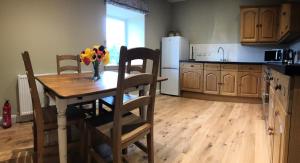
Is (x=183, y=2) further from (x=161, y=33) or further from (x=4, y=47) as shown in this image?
(x=4, y=47)

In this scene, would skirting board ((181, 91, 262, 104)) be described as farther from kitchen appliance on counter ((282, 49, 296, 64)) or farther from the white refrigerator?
kitchen appliance on counter ((282, 49, 296, 64))

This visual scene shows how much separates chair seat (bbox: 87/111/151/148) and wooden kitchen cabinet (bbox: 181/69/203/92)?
3253 millimetres

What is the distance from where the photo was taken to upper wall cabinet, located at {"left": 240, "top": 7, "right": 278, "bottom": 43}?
421 centimetres

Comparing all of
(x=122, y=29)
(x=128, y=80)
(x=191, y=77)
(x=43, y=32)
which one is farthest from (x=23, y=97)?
(x=191, y=77)

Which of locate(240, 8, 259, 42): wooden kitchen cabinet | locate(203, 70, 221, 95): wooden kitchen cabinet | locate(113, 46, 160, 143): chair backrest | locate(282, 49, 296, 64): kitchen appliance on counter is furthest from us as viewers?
locate(203, 70, 221, 95): wooden kitchen cabinet

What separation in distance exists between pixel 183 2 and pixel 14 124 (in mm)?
4539

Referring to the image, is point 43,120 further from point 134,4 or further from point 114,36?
point 134,4

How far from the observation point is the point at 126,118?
173cm

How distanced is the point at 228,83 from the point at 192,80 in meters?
0.79

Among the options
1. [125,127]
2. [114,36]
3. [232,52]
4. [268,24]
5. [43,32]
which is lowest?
[125,127]

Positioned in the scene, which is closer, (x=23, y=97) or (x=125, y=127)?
(x=125, y=127)

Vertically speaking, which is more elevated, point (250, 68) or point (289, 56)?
point (289, 56)

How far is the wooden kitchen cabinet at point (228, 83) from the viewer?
4395 mm

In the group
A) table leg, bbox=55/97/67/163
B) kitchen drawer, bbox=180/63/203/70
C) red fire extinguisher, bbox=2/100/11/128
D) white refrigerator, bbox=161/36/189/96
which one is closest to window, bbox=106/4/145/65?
white refrigerator, bbox=161/36/189/96
